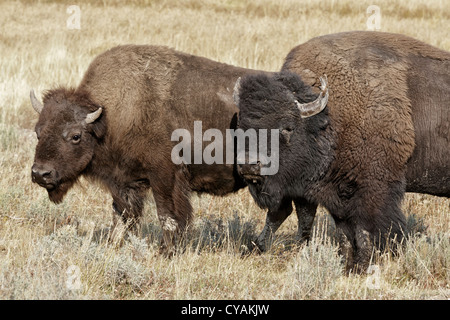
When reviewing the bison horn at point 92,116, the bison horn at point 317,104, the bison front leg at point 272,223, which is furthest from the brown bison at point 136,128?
the bison horn at point 317,104

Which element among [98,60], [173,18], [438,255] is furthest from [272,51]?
[438,255]

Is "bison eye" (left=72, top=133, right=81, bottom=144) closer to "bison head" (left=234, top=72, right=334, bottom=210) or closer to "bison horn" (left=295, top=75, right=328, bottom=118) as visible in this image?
"bison head" (left=234, top=72, right=334, bottom=210)

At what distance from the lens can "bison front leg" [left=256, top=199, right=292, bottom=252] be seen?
22.5 ft

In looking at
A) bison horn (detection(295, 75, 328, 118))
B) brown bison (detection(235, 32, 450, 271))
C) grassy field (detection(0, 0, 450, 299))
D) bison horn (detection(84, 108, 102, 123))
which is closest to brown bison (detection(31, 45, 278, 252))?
bison horn (detection(84, 108, 102, 123))

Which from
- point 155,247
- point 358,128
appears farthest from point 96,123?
point 358,128

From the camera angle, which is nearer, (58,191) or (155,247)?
(58,191)

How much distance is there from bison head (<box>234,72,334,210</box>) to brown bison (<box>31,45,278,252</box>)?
2.30 ft

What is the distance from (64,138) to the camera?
610 cm

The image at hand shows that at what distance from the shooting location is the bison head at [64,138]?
5.98 meters

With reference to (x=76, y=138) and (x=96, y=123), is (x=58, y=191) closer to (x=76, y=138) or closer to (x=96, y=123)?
(x=76, y=138)

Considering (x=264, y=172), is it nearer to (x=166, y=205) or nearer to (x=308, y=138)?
(x=308, y=138)

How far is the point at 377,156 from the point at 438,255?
117 centimetres

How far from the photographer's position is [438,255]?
231 inches

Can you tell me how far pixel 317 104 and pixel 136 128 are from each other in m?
1.88
